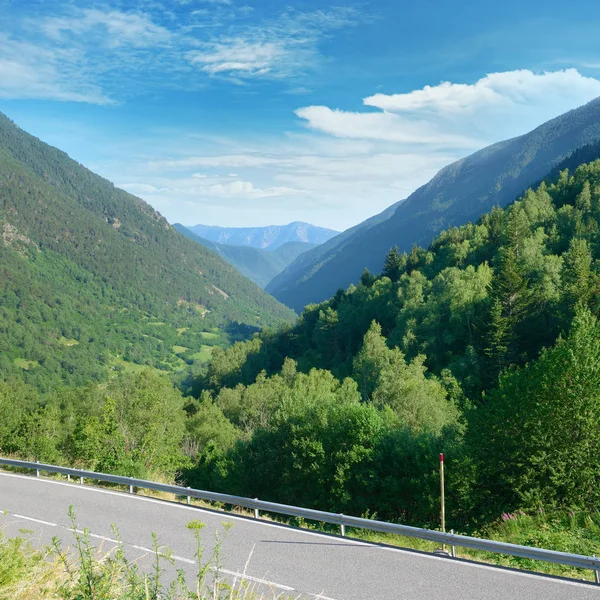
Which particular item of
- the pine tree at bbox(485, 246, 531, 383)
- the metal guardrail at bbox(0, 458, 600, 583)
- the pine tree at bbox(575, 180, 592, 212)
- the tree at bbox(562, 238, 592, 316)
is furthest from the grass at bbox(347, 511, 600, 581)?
the pine tree at bbox(575, 180, 592, 212)

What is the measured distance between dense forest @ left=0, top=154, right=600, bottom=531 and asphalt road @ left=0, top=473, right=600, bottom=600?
6871 millimetres

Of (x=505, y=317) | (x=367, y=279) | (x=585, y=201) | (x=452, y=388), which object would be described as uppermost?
(x=585, y=201)

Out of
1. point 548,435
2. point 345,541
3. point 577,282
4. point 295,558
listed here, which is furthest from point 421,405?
point 295,558

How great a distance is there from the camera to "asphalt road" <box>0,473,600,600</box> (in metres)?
9.36

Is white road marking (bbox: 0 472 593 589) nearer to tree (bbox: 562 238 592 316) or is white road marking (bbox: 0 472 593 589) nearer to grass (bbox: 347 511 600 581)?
grass (bbox: 347 511 600 581)

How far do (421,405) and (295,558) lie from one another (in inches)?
1475

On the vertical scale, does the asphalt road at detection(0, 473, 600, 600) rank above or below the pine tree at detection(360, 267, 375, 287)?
below

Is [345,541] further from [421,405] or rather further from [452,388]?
[452,388]

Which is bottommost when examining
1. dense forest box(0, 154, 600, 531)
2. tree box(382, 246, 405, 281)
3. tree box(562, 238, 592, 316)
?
dense forest box(0, 154, 600, 531)

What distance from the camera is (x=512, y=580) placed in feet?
31.7

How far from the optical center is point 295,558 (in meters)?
11.2

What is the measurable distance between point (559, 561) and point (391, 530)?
11.7ft

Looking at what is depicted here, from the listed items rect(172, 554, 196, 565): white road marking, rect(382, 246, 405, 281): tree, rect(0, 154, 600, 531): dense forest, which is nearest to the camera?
rect(172, 554, 196, 565): white road marking

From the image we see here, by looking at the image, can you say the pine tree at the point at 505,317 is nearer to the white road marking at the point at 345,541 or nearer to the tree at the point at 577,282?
the tree at the point at 577,282
